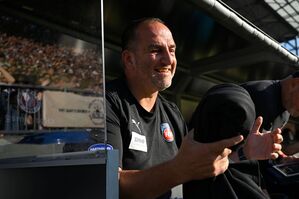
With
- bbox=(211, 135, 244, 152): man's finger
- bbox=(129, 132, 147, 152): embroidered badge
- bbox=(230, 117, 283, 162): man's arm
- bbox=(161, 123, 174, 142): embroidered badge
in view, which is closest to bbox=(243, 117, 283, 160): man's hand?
bbox=(230, 117, 283, 162): man's arm

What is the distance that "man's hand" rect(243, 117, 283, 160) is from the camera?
1.11m

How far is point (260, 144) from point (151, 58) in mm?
782

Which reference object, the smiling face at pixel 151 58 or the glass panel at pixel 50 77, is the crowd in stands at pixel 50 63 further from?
the smiling face at pixel 151 58

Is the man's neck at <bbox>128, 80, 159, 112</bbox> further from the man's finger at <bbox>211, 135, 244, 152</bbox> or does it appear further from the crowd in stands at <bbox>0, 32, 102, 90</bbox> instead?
the man's finger at <bbox>211, 135, 244, 152</bbox>

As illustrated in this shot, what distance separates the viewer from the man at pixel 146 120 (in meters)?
1.27

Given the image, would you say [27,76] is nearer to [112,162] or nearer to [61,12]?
[61,12]

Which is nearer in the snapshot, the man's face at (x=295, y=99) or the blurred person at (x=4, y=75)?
the blurred person at (x=4, y=75)

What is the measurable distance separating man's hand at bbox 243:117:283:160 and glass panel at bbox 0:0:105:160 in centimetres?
44

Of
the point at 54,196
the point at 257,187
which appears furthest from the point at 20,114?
the point at 257,187

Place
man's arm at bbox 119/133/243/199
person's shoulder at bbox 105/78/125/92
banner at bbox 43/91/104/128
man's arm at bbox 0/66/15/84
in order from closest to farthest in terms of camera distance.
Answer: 1. man's arm at bbox 119/133/243/199
2. banner at bbox 43/91/104/128
3. man's arm at bbox 0/66/15/84
4. person's shoulder at bbox 105/78/125/92

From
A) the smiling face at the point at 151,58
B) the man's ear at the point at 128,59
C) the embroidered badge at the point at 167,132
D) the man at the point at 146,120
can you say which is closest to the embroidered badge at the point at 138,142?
the man at the point at 146,120

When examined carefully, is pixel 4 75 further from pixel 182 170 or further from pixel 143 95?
pixel 182 170

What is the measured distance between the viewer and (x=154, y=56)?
1.76 m

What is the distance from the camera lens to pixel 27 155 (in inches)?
53.2
